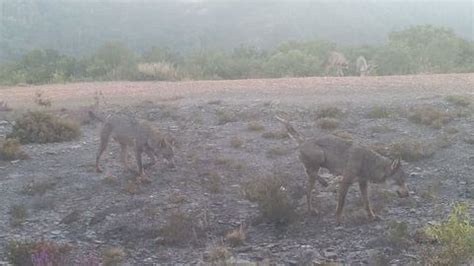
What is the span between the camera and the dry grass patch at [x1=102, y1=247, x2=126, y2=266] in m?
9.55

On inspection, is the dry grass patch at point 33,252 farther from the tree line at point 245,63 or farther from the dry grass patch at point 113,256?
the tree line at point 245,63

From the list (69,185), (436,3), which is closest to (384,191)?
(69,185)

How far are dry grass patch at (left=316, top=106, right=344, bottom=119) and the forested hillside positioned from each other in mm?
46679

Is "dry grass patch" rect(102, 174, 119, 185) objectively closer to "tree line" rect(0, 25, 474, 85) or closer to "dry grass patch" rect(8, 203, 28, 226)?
"dry grass patch" rect(8, 203, 28, 226)

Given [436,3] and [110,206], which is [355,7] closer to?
[436,3]

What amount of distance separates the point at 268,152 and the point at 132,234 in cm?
432

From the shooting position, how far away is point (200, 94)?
2134 centimetres

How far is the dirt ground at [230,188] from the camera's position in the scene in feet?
33.5

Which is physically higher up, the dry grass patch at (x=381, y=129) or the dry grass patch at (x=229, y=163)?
the dry grass patch at (x=381, y=129)

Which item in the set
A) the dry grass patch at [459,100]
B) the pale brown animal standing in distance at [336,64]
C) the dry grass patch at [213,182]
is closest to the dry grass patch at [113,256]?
the dry grass patch at [213,182]

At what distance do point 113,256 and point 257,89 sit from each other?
12770 millimetres

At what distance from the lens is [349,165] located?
10867mm

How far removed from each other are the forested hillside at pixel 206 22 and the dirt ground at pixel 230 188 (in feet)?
151

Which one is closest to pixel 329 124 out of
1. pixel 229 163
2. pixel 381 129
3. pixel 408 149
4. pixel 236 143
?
pixel 381 129
